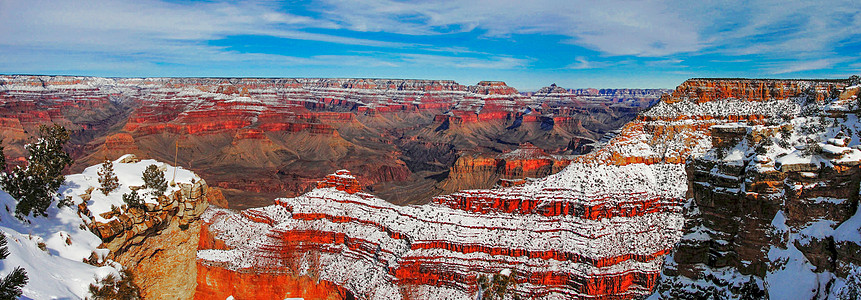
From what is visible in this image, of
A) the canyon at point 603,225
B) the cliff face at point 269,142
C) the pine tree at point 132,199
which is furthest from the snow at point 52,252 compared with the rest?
the cliff face at point 269,142

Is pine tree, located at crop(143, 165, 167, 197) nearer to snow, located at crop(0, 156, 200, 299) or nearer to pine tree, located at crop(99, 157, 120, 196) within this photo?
snow, located at crop(0, 156, 200, 299)

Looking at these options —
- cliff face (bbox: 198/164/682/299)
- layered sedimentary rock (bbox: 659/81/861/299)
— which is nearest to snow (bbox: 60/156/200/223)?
cliff face (bbox: 198/164/682/299)

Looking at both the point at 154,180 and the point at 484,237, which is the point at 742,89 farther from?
the point at 154,180

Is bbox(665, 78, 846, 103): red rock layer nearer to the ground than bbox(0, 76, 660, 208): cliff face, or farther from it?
farther from it

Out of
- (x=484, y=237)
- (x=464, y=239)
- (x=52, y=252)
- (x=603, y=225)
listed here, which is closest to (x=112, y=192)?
(x=52, y=252)

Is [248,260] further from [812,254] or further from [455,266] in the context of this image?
[812,254]

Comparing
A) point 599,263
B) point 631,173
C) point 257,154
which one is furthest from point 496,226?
point 257,154
